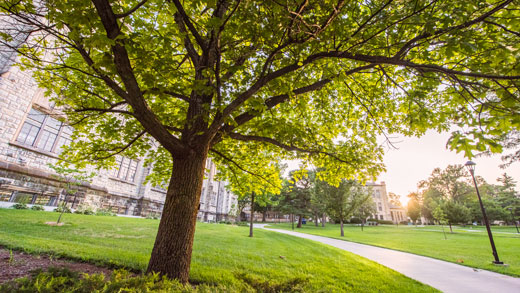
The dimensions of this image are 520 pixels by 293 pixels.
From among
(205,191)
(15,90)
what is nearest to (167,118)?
(15,90)

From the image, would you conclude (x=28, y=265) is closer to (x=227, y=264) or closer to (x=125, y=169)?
(x=227, y=264)

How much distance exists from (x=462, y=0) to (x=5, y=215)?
15044mm

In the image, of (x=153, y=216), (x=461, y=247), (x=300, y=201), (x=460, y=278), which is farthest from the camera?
(x=300, y=201)

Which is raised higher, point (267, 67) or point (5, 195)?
point (267, 67)

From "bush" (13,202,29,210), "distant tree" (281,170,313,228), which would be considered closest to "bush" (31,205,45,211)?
"bush" (13,202,29,210)

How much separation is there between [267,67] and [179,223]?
3.70 metres

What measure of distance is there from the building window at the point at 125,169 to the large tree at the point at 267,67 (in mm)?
13318

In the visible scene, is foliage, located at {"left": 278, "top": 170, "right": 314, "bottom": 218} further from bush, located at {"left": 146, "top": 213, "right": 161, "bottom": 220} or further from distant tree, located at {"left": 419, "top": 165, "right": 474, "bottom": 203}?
distant tree, located at {"left": 419, "top": 165, "right": 474, "bottom": 203}

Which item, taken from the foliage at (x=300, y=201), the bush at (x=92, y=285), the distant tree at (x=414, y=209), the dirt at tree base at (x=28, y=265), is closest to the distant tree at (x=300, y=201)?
the foliage at (x=300, y=201)

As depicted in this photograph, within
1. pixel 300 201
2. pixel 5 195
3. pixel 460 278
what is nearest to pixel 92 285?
pixel 460 278

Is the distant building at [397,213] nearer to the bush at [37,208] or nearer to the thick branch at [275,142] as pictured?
the thick branch at [275,142]

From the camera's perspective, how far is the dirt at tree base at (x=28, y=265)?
158 inches

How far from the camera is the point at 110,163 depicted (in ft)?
21.4

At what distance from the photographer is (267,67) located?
4.55m
